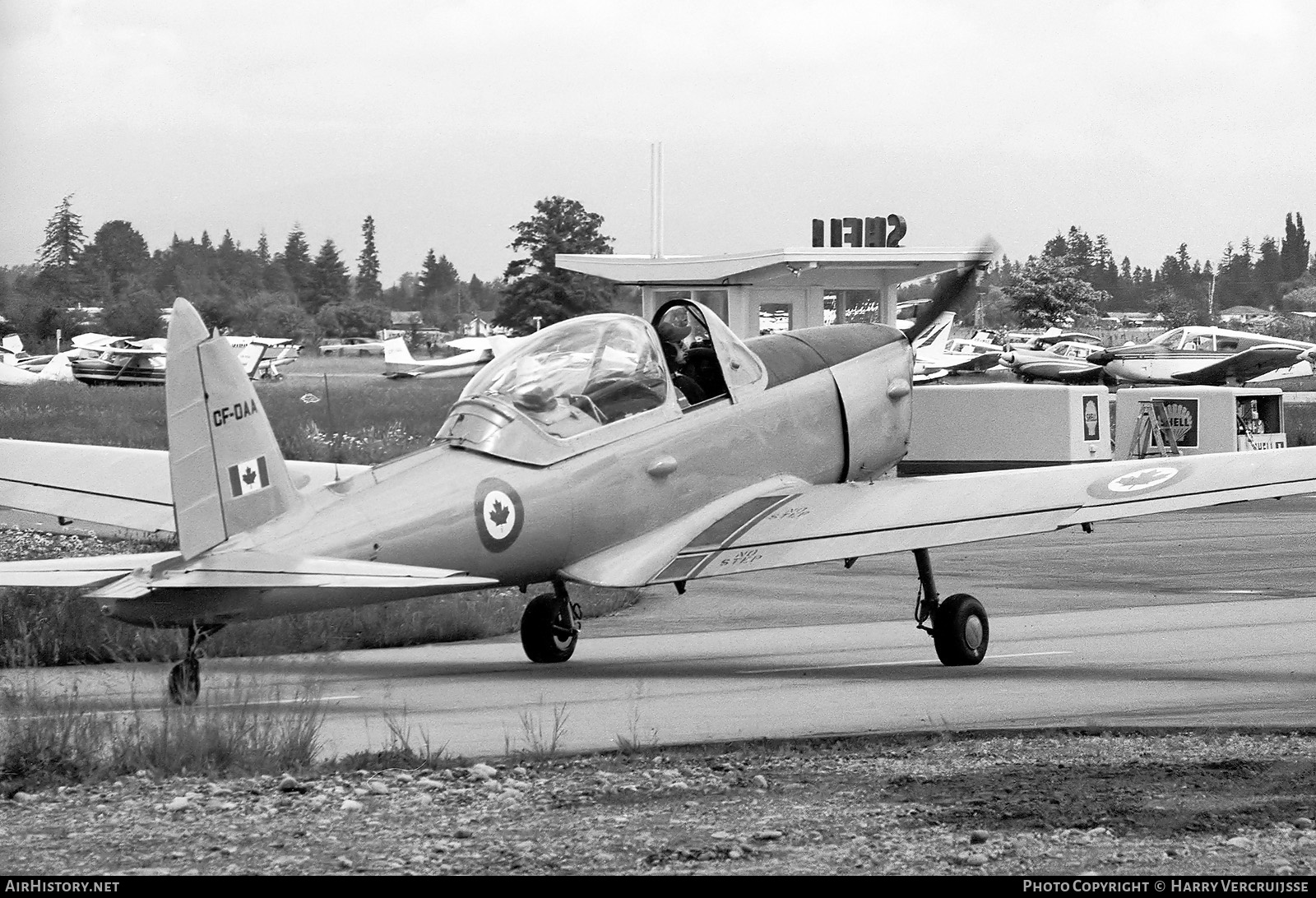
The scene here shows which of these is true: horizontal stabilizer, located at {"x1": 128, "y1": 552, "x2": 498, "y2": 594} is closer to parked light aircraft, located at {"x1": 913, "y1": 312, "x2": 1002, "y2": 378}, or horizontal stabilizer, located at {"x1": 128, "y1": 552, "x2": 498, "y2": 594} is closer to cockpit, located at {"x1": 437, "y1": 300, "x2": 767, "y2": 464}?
cockpit, located at {"x1": 437, "y1": 300, "x2": 767, "y2": 464}

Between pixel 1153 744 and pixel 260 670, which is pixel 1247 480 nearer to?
pixel 1153 744

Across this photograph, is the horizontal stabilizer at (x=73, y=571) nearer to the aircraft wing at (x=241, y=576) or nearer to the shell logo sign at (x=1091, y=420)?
the aircraft wing at (x=241, y=576)

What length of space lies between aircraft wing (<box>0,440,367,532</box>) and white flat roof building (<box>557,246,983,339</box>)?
1743cm

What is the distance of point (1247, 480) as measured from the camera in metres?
11.3

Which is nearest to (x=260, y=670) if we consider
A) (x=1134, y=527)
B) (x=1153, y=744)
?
(x=1153, y=744)

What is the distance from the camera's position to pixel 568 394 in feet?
35.3

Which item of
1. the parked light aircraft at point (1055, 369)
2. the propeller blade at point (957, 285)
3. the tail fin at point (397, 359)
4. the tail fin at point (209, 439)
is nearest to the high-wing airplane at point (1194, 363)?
the parked light aircraft at point (1055, 369)

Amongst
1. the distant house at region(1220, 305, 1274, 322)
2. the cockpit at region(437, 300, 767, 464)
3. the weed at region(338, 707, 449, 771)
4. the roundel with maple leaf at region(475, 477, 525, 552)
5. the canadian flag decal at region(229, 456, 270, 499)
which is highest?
the distant house at region(1220, 305, 1274, 322)

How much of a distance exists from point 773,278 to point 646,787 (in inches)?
952

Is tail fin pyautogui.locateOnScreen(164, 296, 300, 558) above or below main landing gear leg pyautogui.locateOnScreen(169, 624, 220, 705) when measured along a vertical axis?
above

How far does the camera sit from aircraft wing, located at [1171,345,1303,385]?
5231cm

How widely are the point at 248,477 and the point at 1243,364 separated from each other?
4838 centimetres

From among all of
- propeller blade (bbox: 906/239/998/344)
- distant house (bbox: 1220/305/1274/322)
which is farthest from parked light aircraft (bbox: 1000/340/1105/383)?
distant house (bbox: 1220/305/1274/322)

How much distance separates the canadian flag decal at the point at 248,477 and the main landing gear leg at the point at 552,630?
2902 millimetres
